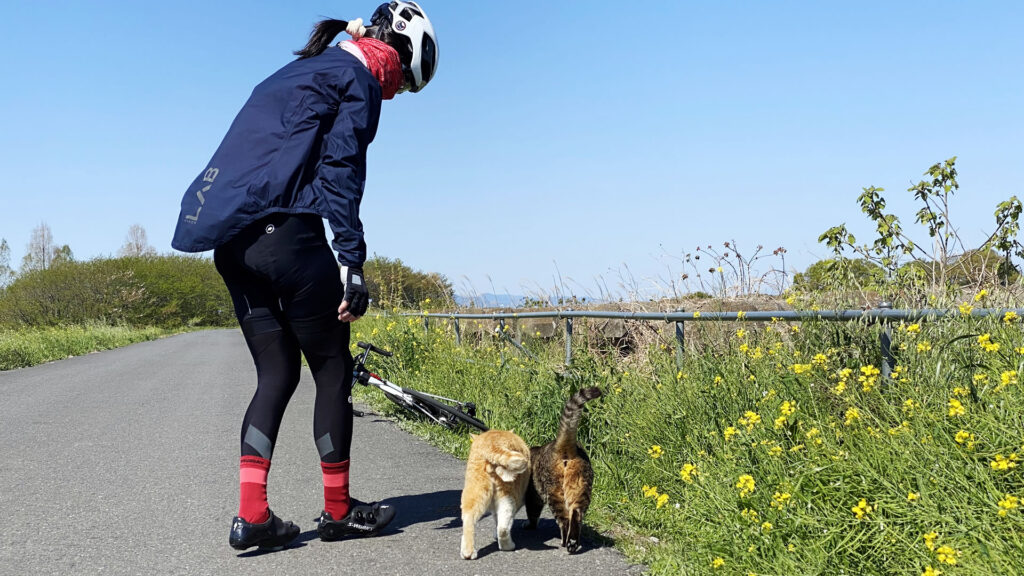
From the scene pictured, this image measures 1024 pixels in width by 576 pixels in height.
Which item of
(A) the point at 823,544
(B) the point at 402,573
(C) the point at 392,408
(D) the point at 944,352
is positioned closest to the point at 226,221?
(B) the point at 402,573

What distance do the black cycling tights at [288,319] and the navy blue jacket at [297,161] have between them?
0.10 meters

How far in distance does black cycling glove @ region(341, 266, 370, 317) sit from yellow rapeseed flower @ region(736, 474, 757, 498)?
1.71 metres

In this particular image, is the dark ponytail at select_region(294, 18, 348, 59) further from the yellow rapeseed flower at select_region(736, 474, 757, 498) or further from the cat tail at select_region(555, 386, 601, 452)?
the yellow rapeseed flower at select_region(736, 474, 757, 498)

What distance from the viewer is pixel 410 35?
11.8ft

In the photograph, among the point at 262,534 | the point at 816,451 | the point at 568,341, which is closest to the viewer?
the point at 816,451

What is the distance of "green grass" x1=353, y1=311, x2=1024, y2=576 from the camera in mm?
2412

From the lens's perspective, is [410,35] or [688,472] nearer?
[688,472]

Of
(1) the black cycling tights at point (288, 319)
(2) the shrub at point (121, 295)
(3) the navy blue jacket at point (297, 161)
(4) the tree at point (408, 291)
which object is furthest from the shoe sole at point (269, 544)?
(2) the shrub at point (121, 295)

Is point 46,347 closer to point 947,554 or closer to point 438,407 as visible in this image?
point 438,407

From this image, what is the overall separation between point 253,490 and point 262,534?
0.22 m

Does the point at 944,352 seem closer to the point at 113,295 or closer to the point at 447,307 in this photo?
the point at 447,307

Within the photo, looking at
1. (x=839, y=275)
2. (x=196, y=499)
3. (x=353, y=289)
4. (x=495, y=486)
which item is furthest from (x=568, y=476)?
(x=839, y=275)

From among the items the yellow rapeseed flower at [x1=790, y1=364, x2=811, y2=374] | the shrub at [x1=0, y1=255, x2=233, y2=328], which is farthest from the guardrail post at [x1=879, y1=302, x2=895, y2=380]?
the shrub at [x1=0, y1=255, x2=233, y2=328]

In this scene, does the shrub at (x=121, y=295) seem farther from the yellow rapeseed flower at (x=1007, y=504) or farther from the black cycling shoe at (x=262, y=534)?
the yellow rapeseed flower at (x=1007, y=504)
